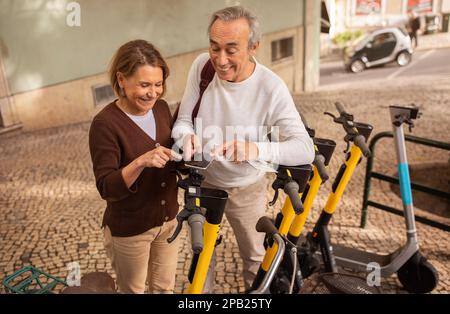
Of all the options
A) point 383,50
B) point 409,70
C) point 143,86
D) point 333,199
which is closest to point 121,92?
point 143,86

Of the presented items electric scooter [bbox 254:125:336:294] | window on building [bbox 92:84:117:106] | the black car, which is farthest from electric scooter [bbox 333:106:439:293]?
the black car

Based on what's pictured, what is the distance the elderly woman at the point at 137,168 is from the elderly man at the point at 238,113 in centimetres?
15

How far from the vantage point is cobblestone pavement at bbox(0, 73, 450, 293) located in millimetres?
3297

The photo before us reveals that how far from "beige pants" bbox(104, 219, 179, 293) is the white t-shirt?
0.48 m

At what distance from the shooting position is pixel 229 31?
1.64 m

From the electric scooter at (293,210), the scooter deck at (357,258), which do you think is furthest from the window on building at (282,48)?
the electric scooter at (293,210)

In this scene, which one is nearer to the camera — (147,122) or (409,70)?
(147,122)

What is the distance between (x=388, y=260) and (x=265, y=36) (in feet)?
25.2

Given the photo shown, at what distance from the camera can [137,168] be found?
1594 millimetres

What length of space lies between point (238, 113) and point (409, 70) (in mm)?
11858

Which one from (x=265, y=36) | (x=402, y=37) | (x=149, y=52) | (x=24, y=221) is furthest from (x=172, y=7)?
(x=402, y=37)

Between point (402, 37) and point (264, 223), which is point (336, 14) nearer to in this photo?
point (402, 37)

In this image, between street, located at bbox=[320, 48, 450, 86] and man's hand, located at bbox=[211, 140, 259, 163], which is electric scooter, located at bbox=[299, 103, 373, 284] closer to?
man's hand, located at bbox=[211, 140, 259, 163]

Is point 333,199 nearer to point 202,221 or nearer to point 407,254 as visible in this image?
point 407,254
